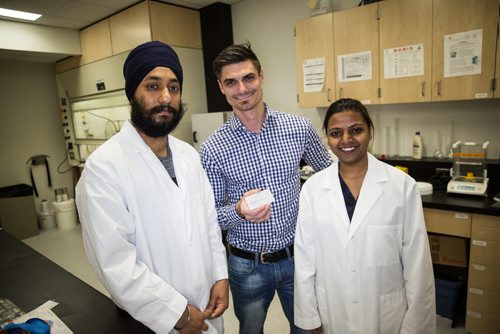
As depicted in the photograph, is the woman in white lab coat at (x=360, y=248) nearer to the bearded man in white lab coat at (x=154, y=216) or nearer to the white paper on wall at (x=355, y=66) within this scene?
the bearded man in white lab coat at (x=154, y=216)

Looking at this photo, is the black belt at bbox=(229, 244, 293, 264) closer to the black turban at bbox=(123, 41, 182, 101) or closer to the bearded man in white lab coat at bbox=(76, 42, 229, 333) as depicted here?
the bearded man in white lab coat at bbox=(76, 42, 229, 333)

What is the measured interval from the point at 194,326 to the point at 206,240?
309 mm

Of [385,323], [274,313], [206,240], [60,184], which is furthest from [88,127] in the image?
[385,323]

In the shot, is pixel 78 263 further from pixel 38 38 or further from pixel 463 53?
pixel 463 53

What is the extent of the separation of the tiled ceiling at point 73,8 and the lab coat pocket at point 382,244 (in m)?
3.15

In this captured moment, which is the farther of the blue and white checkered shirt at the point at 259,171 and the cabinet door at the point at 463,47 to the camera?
the cabinet door at the point at 463,47

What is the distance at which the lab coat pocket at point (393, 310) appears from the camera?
119cm

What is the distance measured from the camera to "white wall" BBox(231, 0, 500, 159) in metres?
2.43

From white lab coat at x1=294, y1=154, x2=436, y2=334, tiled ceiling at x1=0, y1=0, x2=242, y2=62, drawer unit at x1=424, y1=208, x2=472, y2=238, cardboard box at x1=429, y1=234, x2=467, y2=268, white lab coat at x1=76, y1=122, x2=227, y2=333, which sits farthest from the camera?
tiled ceiling at x1=0, y1=0, x2=242, y2=62

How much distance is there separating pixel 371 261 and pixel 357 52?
1875 mm

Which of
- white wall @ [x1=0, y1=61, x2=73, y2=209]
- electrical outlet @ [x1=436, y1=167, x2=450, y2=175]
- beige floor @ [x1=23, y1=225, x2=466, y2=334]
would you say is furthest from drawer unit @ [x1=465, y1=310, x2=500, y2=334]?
white wall @ [x1=0, y1=61, x2=73, y2=209]

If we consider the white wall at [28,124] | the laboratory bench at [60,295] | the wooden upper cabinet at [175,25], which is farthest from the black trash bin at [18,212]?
the laboratory bench at [60,295]

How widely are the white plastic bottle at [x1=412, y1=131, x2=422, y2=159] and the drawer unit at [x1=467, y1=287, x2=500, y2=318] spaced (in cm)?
105

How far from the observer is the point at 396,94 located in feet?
7.98
